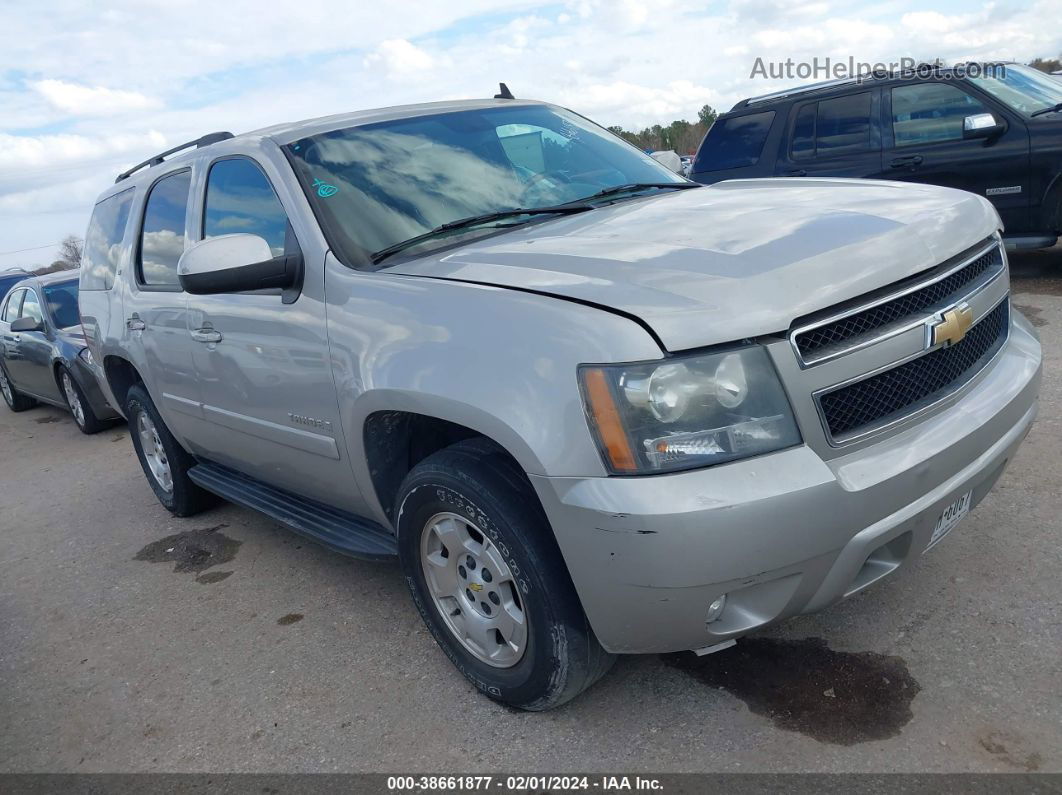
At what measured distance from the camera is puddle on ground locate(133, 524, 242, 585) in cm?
440

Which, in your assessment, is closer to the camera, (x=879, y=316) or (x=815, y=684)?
(x=879, y=316)

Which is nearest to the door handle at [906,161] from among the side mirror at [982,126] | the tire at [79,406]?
the side mirror at [982,126]

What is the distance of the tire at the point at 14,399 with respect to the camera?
34.5 ft

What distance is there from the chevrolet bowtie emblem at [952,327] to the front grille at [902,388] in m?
0.04

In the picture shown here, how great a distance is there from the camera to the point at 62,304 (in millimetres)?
8859

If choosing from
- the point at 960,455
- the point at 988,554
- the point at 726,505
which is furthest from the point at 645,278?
the point at 988,554

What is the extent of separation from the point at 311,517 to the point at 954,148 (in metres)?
6.45

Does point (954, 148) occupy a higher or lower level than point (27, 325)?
lower

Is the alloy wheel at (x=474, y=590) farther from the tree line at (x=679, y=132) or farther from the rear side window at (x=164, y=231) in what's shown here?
the tree line at (x=679, y=132)

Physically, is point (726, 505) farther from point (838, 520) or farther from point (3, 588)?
point (3, 588)

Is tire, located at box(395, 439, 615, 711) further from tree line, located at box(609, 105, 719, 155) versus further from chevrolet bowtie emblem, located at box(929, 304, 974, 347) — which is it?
tree line, located at box(609, 105, 719, 155)

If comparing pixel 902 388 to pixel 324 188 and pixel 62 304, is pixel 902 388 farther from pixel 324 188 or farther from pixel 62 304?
pixel 62 304

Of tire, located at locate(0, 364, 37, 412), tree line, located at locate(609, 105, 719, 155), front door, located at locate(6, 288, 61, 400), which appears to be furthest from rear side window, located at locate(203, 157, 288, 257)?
tree line, located at locate(609, 105, 719, 155)

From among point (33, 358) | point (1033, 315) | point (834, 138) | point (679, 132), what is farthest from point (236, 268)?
point (679, 132)
